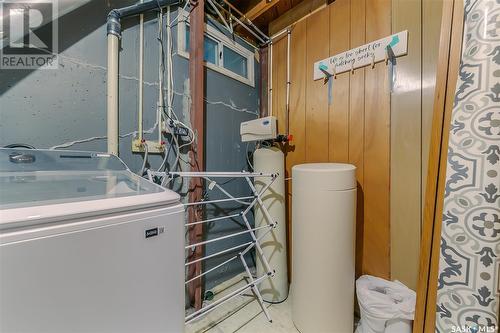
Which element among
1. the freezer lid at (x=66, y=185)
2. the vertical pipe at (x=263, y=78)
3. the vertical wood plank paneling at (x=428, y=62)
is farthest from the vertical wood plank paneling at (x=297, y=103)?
the freezer lid at (x=66, y=185)

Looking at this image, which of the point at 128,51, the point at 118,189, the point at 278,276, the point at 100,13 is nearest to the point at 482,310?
the point at 278,276

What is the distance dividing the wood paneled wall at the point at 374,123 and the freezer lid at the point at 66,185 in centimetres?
122

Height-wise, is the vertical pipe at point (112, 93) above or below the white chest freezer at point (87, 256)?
above

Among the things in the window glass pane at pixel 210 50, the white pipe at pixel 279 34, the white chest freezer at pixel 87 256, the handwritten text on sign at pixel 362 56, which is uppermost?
the white pipe at pixel 279 34

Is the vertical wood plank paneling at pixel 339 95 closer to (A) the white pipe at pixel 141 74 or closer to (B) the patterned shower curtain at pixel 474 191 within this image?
(B) the patterned shower curtain at pixel 474 191

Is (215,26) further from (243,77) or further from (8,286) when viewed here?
(8,286)

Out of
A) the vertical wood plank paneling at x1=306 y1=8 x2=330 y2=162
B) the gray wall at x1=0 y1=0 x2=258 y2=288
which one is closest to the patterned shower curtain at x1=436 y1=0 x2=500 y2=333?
the vertical wood plank paneling at x1=306 y1=8 x2=330 y2=162

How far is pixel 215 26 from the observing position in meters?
1.62

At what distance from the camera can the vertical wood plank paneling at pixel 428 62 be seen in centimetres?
110

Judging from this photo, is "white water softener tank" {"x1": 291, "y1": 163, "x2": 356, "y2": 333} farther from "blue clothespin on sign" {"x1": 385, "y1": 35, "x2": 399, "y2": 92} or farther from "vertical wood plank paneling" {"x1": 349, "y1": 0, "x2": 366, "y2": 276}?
"blue clothespin on sign" {"x1": 385, "y1": 35, "x2": 399, "y2": 92}

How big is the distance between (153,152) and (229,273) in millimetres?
1133

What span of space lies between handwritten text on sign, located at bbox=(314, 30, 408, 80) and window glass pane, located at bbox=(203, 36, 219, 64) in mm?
786

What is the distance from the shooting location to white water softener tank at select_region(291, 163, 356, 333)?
114cm

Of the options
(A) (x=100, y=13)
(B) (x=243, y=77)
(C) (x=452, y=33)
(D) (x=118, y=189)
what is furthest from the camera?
(B) (x=243, y=77)
